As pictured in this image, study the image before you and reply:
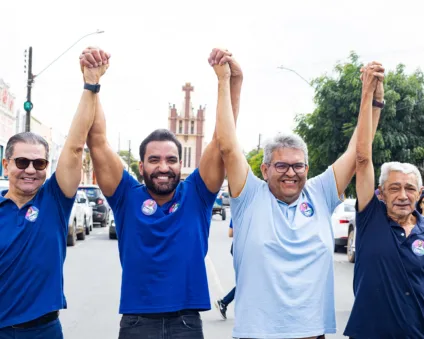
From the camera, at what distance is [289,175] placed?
3457 millimetres

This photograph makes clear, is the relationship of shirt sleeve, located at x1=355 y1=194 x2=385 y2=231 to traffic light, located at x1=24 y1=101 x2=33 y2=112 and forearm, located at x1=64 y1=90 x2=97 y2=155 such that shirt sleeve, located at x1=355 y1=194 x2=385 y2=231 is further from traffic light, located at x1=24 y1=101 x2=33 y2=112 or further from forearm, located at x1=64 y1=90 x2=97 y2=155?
traffic light, located at x1=24 y1=101 x2=33 y2=112

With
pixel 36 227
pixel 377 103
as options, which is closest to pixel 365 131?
pixel 377 103

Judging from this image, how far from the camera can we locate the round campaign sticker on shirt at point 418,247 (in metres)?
3.49

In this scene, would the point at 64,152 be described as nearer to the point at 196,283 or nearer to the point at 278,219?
the point at 196,283

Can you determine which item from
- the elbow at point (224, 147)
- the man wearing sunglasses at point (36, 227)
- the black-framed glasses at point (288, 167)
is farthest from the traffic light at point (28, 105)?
the black-framed glasses at point (288, 167)

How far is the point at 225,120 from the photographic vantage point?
11.5 ft

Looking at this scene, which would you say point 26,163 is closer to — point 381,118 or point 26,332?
point 26,332

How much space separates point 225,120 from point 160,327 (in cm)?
120

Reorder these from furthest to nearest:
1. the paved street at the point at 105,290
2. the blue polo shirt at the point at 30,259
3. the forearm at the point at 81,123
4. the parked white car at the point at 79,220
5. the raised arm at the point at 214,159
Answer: the parked white car at the point at 79,220, the paved street at the point at 105,290, the raised arm at the point at 214,159, the forearm at the point at 81,123, the blue polo shirt at the point at 30,259

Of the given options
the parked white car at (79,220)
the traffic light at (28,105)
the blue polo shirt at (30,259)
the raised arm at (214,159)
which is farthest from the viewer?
the traffic light at (28,105)

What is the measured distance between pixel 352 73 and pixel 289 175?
22.6m

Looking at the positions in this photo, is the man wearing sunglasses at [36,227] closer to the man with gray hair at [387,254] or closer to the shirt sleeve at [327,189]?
Result: the shirt sleeve at [327,189]

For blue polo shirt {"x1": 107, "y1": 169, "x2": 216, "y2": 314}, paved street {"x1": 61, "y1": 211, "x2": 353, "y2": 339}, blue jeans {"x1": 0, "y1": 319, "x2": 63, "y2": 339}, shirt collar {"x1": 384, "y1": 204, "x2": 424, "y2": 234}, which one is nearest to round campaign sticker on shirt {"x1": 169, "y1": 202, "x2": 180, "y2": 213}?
blue polo shirt {"x1": 107, "y1": 169, "x2": 216, "y2": 314}

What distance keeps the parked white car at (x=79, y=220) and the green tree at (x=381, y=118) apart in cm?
1035
